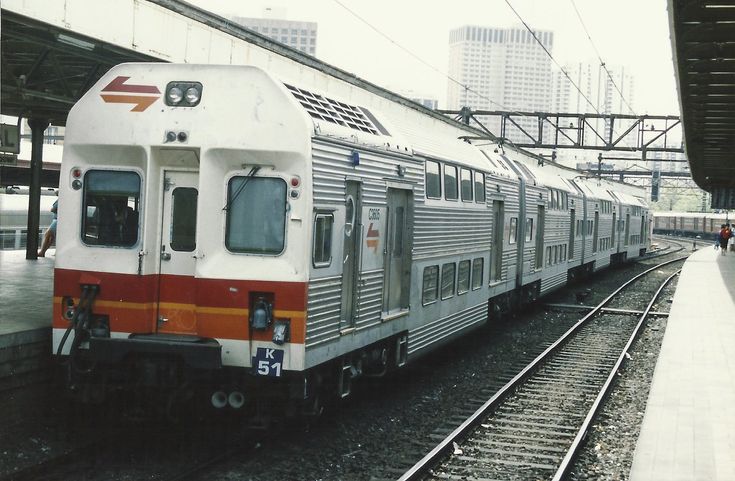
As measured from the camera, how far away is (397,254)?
11016 mm

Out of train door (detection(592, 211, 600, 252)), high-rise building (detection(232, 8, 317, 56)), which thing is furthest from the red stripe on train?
high-rise building (detection(232, 8, 317, 56))

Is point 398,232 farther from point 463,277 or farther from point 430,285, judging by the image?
point 463,277

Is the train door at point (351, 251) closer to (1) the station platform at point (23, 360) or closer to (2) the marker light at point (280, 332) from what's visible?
(2) the marker light at point (280, 332)

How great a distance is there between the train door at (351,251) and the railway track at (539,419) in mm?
1609

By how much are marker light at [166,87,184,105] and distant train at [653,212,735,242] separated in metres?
75.5

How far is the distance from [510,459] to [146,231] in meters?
4.20

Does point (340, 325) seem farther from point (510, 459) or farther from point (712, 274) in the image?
point (712, 274)

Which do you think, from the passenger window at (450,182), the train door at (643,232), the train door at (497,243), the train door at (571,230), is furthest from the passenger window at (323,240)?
the train door at (643,232)

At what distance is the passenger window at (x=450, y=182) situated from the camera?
12.8m

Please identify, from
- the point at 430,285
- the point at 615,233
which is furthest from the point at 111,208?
the point at 615,233

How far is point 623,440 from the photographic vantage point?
1038 cm

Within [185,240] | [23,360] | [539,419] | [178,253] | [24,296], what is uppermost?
[185,240]

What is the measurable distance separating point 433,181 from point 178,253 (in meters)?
4.44

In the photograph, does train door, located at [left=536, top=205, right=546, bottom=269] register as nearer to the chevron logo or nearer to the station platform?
the station platform
